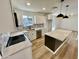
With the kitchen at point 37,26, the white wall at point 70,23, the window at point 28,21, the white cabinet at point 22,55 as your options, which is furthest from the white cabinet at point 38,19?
the white cabinet at point 22,55

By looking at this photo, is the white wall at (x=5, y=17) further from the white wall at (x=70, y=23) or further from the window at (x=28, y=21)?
the white wall at (x=70, y=23)

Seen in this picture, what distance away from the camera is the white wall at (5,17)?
1.06 metres

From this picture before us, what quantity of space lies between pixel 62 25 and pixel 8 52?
9637 millimetres

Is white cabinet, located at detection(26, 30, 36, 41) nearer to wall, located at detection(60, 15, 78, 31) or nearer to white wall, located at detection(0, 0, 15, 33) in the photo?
white wall, located at detection(0, 0, 15, 33)

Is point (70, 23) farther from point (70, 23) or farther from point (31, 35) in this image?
point (31, 35)

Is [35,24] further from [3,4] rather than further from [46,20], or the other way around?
[3,4]

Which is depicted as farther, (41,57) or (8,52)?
(41,57)

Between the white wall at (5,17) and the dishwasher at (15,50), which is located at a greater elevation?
the white wall at (5,17)

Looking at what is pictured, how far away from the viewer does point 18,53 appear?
1.72 meters

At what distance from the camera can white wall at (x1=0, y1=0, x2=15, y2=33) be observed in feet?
3.47

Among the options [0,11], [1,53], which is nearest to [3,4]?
[0,11]

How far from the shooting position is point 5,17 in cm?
110

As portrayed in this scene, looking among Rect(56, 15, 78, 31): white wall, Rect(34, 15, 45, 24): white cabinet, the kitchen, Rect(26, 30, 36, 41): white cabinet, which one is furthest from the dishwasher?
Rect(56, 15, 78, 31): white wall

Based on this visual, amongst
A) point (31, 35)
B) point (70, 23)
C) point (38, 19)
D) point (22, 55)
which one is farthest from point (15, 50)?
point (70, 23)
